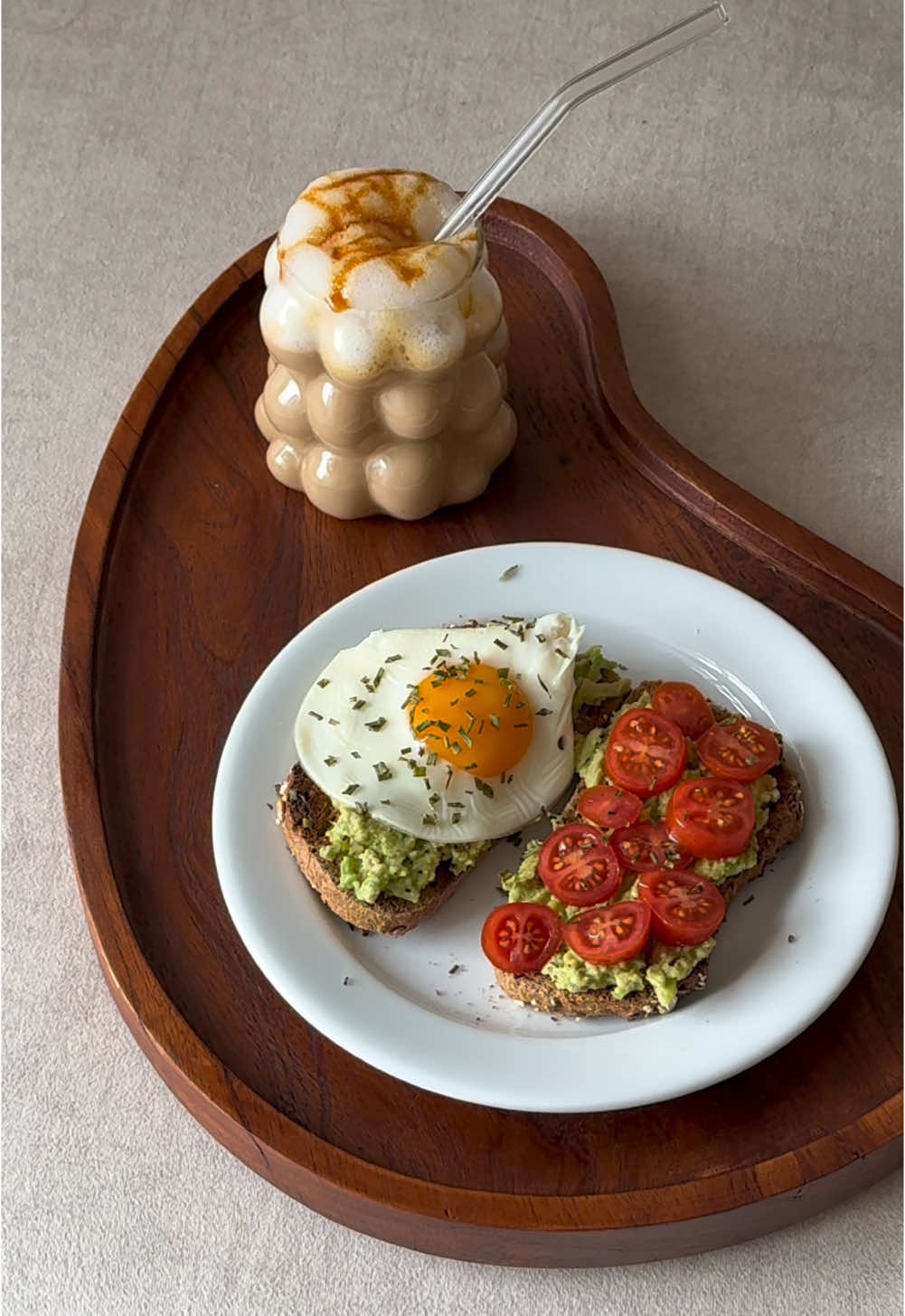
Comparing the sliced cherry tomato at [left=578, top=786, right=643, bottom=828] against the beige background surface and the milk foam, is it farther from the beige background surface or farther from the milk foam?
the milk foam

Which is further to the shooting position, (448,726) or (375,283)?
(375,283)

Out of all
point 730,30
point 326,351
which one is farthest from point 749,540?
point 730,30

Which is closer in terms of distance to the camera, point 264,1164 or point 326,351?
point 264,1164

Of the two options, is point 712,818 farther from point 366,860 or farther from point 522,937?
point 366,860

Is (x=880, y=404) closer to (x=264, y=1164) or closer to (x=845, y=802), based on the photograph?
(x=845, y=802)

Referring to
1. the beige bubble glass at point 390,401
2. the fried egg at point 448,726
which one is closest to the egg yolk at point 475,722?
the fried egg at point 448,726

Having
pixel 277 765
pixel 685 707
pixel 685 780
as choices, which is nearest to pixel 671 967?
pixel 685 780
